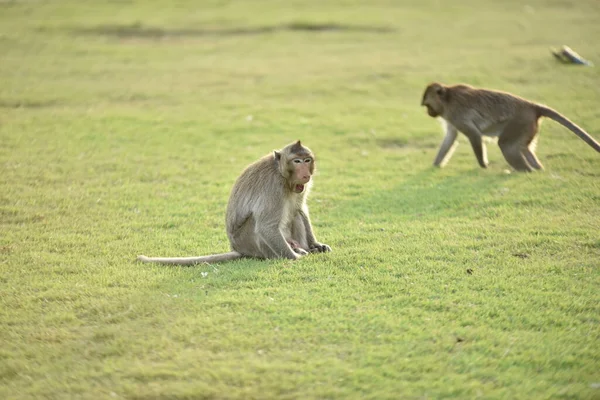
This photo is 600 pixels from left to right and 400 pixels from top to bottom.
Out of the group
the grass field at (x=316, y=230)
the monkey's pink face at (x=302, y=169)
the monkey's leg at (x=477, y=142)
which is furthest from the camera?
the monkey's leg at (x=477, y=142)

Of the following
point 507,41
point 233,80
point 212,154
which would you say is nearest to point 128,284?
point 212,154

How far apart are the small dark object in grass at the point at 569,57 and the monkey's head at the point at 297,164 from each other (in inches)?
558

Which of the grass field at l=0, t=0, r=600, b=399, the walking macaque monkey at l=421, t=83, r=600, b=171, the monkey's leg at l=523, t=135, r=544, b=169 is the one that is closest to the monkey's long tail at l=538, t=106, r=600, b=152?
the walking macaque monkey at l=421, t=83, r=600, b=171

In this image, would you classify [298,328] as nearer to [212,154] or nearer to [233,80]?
[212,154]

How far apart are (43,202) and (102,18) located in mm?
18528

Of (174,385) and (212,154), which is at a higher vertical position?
(174,385)

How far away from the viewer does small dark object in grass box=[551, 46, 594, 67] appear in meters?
19.2

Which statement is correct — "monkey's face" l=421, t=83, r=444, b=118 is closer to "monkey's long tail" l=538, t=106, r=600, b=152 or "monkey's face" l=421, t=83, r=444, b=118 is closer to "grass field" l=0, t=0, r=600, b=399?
"grass field" l=0, t=0, r=600, b=399

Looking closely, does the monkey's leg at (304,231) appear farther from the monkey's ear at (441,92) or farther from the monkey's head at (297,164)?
the monkey's ear at (441,92)

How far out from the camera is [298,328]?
6.04 metres

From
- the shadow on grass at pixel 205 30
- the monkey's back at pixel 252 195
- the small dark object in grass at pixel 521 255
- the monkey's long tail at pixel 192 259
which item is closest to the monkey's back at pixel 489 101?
the small dark object in grass at pixel 521 255

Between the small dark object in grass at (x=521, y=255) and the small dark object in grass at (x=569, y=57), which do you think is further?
the small dark object in grass at (x=569, y=57)

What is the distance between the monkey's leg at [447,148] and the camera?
40.4 feet

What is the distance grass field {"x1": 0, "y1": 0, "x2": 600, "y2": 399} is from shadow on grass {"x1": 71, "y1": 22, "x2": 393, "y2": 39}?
3.40m
